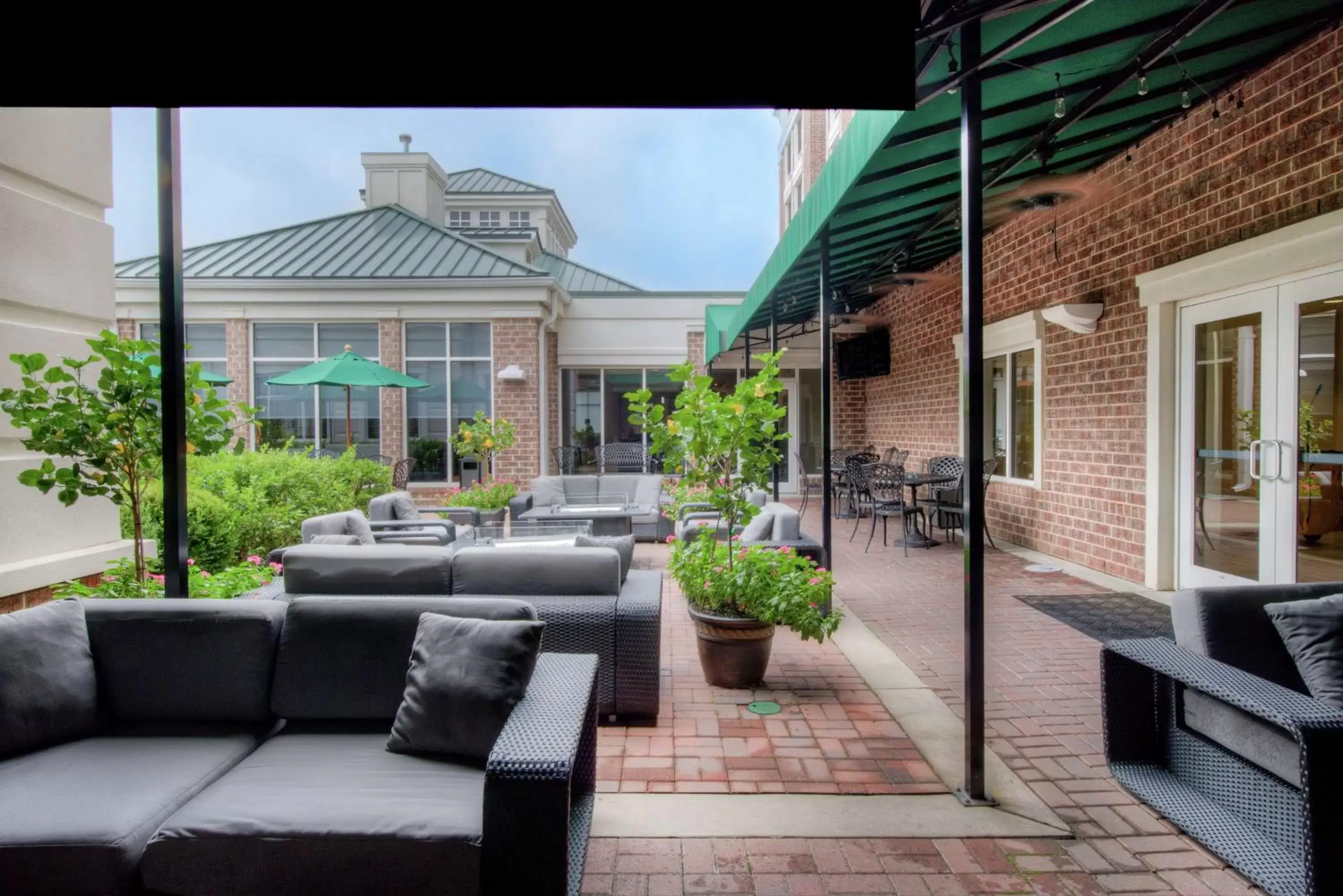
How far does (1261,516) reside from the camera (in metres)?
4.57

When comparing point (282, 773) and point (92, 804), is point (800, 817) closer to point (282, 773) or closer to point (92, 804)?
point (282, 773)

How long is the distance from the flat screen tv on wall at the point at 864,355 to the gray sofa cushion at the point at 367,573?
969 cm

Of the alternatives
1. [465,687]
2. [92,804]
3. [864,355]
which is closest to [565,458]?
[864,355]

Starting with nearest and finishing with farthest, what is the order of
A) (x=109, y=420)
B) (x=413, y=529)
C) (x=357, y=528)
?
(x=109, y=420) < (x=357, y=528) < (x=413, y=529)

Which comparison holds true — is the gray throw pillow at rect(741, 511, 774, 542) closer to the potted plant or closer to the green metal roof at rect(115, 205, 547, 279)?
the potted plant

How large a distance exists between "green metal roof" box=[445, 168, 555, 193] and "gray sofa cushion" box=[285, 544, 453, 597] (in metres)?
17.8

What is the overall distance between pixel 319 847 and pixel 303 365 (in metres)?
11.6

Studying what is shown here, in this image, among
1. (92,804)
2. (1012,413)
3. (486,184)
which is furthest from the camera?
(486,184)

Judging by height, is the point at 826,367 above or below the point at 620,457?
above

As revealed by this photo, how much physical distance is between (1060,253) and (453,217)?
16634 millimetres

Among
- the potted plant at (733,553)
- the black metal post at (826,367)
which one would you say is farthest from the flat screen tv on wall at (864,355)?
the potted plant at (733,553)

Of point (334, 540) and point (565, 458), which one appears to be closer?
point (334, 540)

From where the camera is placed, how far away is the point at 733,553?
4.13 meters

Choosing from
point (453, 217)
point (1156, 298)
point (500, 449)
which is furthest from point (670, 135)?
point (1156, 298)
